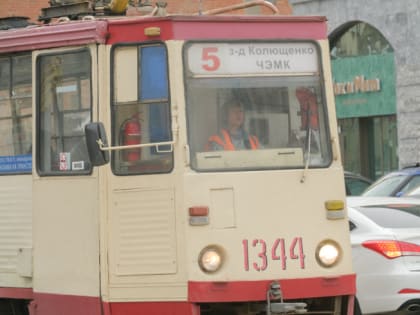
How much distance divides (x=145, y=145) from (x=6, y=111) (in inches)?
73.4

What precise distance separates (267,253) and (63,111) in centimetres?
215

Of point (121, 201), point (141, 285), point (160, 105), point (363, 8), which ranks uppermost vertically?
point (363, 8)

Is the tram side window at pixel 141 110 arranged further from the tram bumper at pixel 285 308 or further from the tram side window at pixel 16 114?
the tram bumper at pixel 285 308

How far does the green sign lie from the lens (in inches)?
1229

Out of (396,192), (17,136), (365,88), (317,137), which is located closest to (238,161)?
(317,137)

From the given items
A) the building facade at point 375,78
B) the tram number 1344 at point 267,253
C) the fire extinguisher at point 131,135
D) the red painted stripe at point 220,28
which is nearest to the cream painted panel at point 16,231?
the fire extinguisher at point 131,135

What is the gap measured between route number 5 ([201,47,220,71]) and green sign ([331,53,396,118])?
21366 millimetres

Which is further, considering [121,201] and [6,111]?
[6,111]

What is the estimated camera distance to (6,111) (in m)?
11.3

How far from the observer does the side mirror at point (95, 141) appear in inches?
384

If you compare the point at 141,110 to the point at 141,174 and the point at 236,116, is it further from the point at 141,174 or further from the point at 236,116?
the point at 236,116

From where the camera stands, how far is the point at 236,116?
1002 cm

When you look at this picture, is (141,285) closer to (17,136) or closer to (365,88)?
(17,136)

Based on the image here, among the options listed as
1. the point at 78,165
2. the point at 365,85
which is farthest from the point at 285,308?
the point at 365,85
